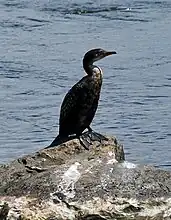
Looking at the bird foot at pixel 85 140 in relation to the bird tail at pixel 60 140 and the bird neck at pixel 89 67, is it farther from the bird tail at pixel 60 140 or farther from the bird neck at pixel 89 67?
the bird neck at pixel 89 67

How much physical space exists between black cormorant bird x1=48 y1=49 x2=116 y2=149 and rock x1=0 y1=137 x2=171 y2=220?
1.16m

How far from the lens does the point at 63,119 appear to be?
8805 mm

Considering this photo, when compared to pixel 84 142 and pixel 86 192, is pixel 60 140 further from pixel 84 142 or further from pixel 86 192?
pixel 86 192

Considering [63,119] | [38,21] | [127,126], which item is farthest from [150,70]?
[63,119]

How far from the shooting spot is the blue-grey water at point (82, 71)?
1242 centimetres

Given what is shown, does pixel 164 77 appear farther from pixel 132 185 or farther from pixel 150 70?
pixel 132 185

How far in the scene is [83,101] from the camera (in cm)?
866

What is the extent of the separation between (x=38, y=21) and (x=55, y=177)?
48.7ft

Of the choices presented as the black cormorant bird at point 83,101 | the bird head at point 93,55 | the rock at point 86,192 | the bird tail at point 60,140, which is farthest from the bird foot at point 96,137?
the rock at point 86,192

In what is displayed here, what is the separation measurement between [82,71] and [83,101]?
7.81 m

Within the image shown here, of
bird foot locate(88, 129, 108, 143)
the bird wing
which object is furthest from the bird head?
bird foot locate(88, 129, 108, 143)

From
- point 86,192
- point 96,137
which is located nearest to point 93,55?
point 96,137

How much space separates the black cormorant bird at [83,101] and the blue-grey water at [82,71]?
6.98 feet

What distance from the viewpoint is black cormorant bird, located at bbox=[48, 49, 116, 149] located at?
28.2ft
